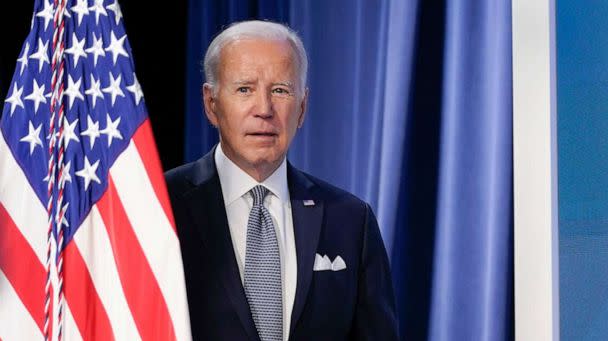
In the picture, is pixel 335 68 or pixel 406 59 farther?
pixel 335 68

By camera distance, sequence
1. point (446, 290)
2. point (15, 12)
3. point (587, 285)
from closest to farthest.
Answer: point (587, 285) < point (446, 290) < point (15, 12)

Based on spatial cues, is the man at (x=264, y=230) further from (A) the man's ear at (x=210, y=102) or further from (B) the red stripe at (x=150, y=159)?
(B) the red stripe at (x=150, y=159)

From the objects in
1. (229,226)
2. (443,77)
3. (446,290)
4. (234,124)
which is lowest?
(446,290)

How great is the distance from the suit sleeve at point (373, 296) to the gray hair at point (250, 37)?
38cm

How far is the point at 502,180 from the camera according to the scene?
2.68m

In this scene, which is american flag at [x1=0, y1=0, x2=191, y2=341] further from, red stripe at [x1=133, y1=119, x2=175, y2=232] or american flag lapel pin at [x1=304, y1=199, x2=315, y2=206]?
american flag lapel pin at [x1=304, y1=199, x2=315, y2=206]

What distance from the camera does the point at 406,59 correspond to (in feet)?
9.52

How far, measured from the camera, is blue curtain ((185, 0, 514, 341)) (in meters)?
2.70

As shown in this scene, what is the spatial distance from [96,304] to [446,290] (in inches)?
49.2

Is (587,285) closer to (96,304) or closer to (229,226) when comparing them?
Result: (229,226)

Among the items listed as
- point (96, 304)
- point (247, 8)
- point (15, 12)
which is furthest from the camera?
point (247, 8)

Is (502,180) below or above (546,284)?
above

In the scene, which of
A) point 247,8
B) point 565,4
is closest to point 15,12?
point 247,8

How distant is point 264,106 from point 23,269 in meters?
0.59
